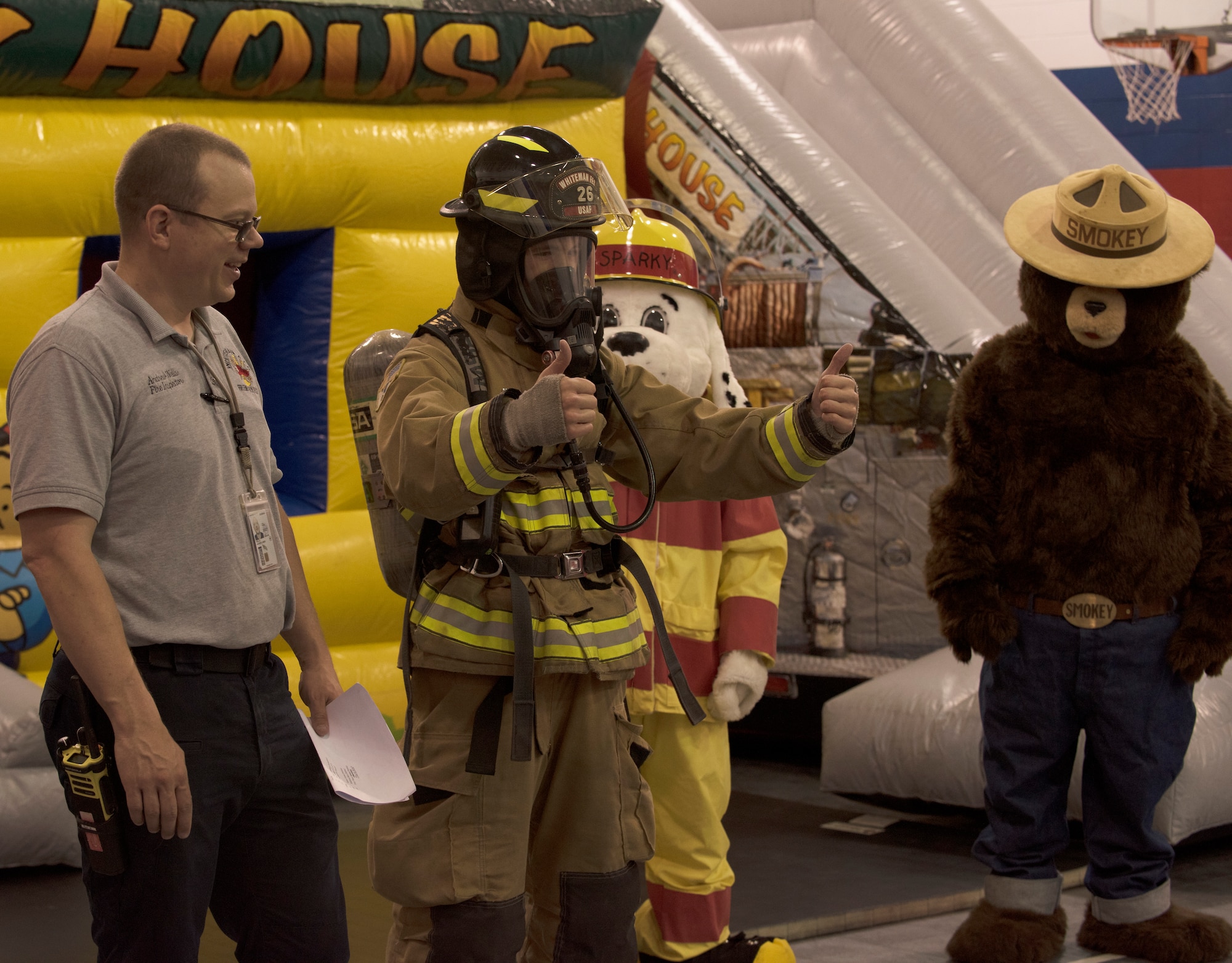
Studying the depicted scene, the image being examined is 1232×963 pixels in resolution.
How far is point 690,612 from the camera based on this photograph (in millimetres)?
2447

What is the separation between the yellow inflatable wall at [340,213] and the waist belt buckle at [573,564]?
1779 mm

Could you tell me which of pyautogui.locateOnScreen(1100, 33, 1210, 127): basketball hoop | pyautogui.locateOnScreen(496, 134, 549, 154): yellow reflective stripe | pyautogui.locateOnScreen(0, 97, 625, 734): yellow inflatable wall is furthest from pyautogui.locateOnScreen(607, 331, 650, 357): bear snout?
pyautogui.locateOnScreen(1100, 33, 1210, 127): basketball hoop

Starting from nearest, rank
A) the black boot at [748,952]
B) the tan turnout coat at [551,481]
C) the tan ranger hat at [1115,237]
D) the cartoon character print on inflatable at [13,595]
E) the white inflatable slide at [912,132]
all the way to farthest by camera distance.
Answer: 1. the tan turnout coat at [551,481]
2. the black boot at [748,952]
3. the tan ranger hat at [1115,237]
4. the cartoon character print on inflatable at [13,595]
5. the white inflatable slide at [912,132]

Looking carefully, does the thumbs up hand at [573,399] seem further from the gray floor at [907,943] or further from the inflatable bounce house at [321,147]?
the inflatable bounce house at [321,147]

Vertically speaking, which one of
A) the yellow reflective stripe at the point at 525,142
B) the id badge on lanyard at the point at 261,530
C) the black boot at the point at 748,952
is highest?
the yellow reflective stripe at the point at 525,142

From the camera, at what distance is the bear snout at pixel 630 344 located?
7.97ft

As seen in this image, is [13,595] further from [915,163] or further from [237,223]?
[915,163]

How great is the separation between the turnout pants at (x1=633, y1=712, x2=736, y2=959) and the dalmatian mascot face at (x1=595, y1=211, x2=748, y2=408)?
1.94 ft

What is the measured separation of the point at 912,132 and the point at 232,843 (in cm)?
361

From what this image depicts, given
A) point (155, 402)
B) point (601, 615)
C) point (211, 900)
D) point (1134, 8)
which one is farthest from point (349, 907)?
point (1134, 8)

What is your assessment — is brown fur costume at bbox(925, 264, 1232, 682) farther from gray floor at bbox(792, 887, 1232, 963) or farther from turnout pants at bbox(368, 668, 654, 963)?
turnout pants at bbox(368, 668, 654, 963)

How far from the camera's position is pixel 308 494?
3.59m

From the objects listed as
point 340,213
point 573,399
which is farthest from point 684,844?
point 340,213

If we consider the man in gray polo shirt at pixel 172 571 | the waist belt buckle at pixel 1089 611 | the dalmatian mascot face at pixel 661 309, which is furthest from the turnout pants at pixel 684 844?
the man in gray polo shirt at pixel 172 571
